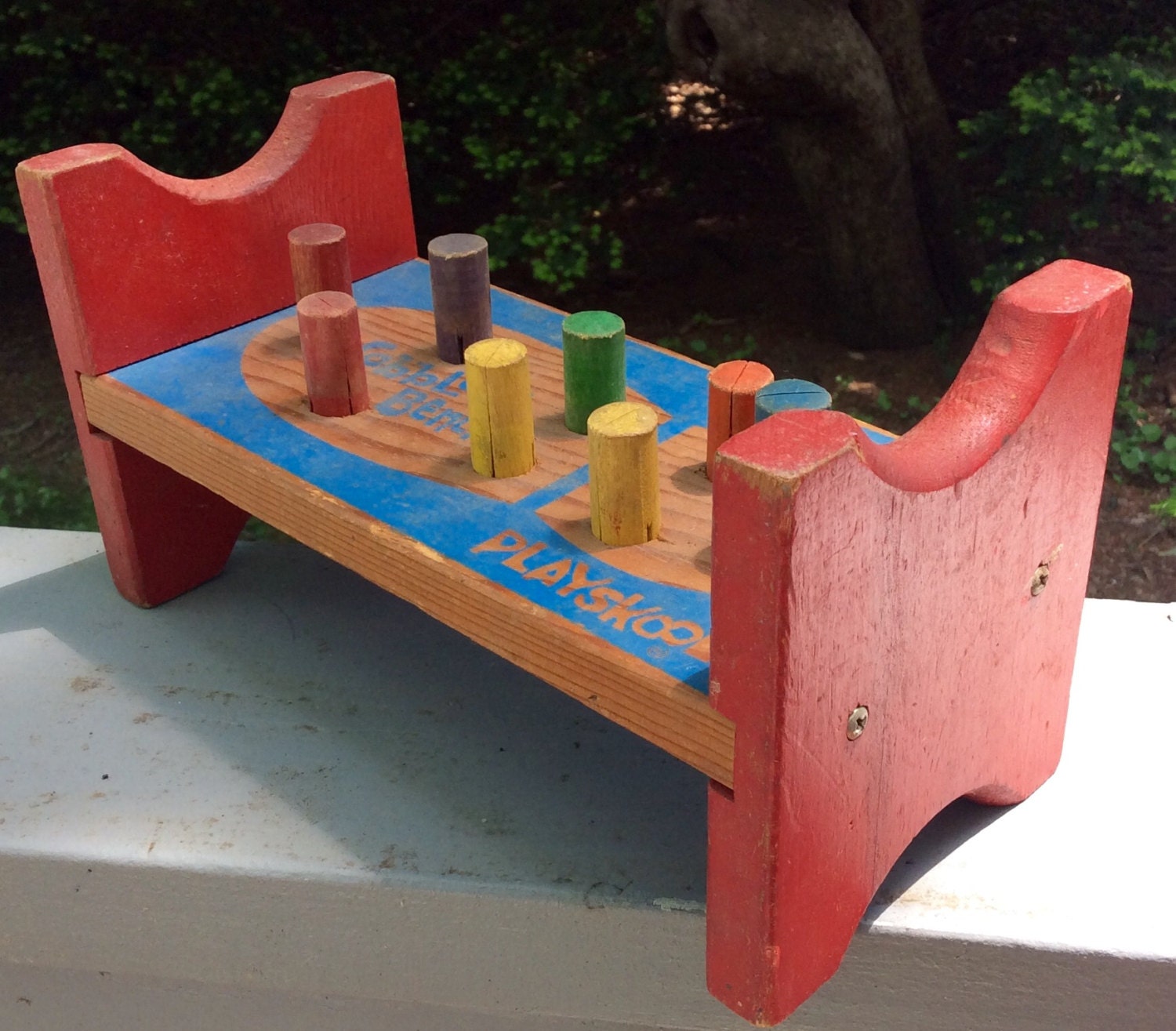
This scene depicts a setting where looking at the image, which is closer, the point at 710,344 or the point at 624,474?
the point at 624,474

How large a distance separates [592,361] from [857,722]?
52cm

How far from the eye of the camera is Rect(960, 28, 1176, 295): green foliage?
258cm

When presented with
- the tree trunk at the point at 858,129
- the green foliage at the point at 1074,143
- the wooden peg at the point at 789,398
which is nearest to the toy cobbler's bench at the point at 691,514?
the wooden peg at the point at 789,398

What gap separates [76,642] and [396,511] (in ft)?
2.17

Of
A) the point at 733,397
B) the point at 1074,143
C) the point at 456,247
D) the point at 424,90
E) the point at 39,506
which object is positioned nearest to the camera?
the point at 733,397

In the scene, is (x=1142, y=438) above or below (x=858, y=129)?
below

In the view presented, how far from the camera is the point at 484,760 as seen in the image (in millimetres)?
1574

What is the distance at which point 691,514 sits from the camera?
1366mm

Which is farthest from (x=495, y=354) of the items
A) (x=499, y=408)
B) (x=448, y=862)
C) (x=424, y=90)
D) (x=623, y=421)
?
(x=424, y=90)

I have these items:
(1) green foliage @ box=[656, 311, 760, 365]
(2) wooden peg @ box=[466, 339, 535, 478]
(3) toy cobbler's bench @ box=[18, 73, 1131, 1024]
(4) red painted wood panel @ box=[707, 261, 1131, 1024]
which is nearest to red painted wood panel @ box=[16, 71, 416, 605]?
(3) toy cobbler's bench @ box=[18, 73, 1131, 1024]

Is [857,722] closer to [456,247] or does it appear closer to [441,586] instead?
[441,586]

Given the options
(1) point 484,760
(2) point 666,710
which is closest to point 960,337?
A: (1) point 484,760

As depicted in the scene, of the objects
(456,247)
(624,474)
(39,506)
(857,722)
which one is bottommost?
(39,506)

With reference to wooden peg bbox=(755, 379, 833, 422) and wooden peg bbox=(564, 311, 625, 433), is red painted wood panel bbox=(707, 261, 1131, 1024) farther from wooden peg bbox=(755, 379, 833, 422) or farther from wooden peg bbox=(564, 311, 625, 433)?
wooden peg bbox=(564, 311, 625, 433)
